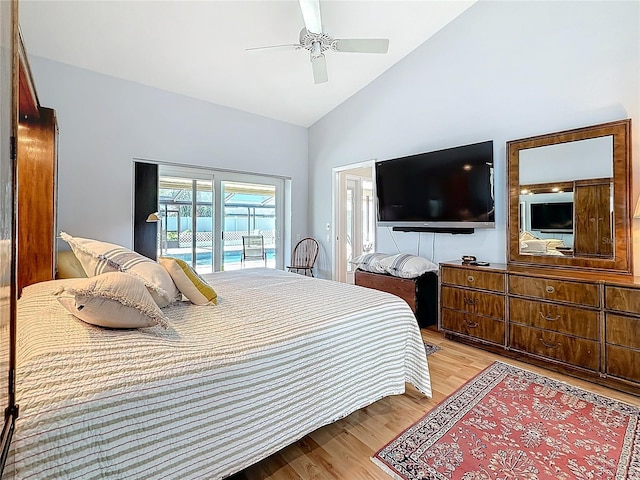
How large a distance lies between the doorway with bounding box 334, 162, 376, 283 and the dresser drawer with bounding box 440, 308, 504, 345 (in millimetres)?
2190

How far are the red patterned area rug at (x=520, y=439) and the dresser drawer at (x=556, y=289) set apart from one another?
2.07ft

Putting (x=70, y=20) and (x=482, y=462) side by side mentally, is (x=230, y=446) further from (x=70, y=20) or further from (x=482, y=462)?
(x=70, y=20)

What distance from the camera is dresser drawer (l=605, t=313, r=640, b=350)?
6.79ft

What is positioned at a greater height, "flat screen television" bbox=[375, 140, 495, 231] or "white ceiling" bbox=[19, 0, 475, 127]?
"white ceiling" bbox=[19, 0, 475, 127]

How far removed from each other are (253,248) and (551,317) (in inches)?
154

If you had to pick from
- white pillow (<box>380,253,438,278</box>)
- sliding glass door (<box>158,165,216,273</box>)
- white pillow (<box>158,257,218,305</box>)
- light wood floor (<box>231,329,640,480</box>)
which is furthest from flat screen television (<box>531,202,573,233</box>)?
sliding glass door (<box>158,165,216,273</box>)

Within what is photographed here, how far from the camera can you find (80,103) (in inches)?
134

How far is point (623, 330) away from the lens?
2.12 metres

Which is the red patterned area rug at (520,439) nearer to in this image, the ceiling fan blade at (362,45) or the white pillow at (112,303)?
the white pillow at (112,303)

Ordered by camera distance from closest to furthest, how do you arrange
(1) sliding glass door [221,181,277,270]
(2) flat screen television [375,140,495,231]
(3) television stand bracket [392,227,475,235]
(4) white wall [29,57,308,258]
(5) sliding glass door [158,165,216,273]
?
(2) flat screen television [375,140,495,231]
(4) white wall [29,57,308,258]
(3) television stand bracket [392,227,475,235]
(5) sliding glass door [158,165,216,273]
(1) sliding glass door [221,181,277,270]

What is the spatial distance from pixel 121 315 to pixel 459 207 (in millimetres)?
3200

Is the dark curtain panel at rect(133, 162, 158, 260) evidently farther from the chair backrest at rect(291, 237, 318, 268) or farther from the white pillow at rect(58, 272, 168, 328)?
the white pillow at rect(58, 272, 168, 328)

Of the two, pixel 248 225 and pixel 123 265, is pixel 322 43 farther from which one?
pixel 248 225

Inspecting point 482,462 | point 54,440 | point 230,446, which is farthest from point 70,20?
point 482,462
